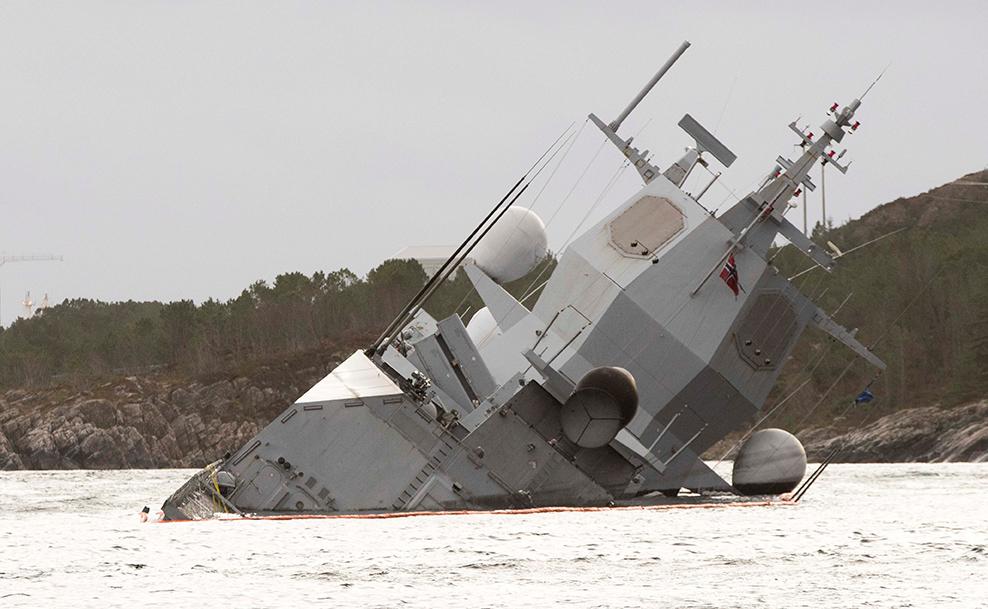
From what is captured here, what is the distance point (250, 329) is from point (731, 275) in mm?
79462

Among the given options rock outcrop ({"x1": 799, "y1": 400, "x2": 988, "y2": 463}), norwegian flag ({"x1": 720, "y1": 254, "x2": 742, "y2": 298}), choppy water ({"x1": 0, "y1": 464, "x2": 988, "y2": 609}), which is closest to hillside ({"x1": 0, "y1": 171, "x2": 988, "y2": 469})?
rock outcrop ({"x1": 799, "y1": 400, "x2": 988, "y2": 463})

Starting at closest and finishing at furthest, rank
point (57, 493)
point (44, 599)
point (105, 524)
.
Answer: point (44, 599) → point (105, 524) → point (57, 493)

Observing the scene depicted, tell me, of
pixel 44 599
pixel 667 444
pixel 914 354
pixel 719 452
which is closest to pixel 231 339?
pixel 719 452

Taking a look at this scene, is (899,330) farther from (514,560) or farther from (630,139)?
(514,560)

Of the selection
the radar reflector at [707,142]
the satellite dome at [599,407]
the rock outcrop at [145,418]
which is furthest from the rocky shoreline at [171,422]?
the satellite dome at [599,407]

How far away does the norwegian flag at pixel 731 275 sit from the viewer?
102 ft

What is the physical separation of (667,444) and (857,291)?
63.5 metres

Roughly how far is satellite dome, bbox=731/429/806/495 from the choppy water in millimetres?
1542

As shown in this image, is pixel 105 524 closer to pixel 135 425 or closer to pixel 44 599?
pixel 44 599

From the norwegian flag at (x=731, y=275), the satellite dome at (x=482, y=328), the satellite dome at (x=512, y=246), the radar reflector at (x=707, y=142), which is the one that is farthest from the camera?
the satellite dome at (x=512, y=246)

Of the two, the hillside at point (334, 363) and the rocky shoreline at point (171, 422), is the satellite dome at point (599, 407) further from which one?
the rocky shoreline at point (171, 422)

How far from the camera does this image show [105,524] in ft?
91.7

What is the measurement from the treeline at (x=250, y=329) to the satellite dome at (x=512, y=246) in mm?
62536

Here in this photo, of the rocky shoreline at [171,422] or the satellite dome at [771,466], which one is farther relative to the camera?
the rocky shoreline at [171,422]
